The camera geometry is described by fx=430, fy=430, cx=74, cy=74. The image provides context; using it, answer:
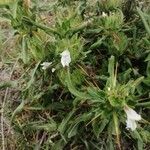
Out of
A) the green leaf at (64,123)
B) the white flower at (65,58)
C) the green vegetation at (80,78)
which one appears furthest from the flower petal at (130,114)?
the green leaf at (64,123)

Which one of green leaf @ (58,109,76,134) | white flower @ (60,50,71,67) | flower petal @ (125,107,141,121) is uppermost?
white flower @ (60,50,71,67)

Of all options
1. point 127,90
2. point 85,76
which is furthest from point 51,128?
point 127,90

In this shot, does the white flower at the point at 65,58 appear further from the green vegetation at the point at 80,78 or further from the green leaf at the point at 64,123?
the green leaf at the point at 64,123

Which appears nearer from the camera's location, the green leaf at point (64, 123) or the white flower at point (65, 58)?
the white flower at point (65, 58)

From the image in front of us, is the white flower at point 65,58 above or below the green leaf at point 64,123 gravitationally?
above

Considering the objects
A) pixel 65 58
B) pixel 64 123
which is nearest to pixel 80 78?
pixel 65 58

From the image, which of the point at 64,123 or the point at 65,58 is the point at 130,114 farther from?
the point at 64,123

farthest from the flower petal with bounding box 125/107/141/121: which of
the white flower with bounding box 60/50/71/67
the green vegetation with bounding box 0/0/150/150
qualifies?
the white flower with bounding box 60/50/71/67

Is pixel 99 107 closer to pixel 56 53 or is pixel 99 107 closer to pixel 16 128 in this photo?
pixel 56 53

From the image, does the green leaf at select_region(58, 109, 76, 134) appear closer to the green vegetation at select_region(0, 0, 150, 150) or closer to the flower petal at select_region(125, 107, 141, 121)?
the green vegetation at select_region(0, 0, 150, 150)
